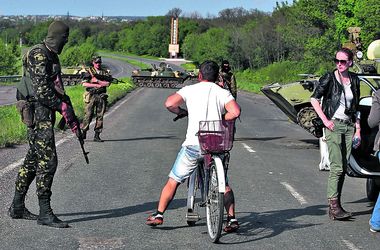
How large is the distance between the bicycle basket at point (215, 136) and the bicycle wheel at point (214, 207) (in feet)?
0.60

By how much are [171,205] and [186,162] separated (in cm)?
171

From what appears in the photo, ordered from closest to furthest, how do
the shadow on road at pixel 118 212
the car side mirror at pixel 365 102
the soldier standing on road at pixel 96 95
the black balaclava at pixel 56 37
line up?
the black balaclava at pixel 56 37 → the shadow on road at pixel 118 212 → the car side mirror at pixel 365 102 → the soldier standing on road at pixel 96 95

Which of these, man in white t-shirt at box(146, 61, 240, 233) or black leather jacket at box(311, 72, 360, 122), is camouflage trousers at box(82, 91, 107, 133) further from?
man in white t-shirt at box(146, 61, 240, 233)

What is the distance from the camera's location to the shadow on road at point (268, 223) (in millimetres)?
6805

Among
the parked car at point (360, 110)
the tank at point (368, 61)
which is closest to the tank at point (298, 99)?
the parked car at point (360, 110)

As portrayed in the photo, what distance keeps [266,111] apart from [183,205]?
1970 centimetres

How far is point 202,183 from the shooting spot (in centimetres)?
699

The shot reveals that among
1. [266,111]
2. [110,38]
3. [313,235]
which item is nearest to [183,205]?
[313,235]

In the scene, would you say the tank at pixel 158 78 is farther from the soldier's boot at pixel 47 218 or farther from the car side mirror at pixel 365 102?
the soldier's boot at pixel 47 218

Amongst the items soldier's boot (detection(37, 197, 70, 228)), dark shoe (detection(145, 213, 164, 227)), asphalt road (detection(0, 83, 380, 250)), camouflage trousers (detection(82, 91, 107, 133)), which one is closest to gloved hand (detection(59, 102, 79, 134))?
soldier's boot (detection(37, 197, 70, 228))

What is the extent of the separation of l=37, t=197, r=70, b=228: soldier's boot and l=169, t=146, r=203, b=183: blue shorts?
4.01 feet

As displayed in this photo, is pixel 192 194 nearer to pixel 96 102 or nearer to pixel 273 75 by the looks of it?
pixel 96 102

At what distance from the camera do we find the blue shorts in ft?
21.9

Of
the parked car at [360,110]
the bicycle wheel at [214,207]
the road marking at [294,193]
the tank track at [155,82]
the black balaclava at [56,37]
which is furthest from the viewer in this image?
the tank track at [155,82]
